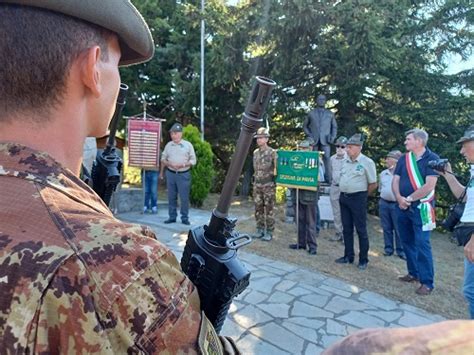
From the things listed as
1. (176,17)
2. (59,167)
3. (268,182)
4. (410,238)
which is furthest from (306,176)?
(176,17)

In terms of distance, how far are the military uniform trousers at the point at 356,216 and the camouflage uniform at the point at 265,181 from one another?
1481mm

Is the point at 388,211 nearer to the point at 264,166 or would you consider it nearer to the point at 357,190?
the point at 357,190

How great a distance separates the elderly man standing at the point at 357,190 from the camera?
555cm

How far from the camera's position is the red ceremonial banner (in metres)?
8.47

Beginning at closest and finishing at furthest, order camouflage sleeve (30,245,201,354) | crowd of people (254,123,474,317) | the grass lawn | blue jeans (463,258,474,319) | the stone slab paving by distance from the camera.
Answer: camouflage sleeve (30,245,201,354) → blue jeans (463,258,474,319) → the stone slab paving → crowd of people (254,123,474,317) → the grass lawn

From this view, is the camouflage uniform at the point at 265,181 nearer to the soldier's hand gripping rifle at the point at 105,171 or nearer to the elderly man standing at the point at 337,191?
the elderly man standing at the point at 337,191

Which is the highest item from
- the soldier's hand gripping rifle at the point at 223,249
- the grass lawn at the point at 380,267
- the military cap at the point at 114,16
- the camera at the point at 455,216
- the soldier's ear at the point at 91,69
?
the military cap at the point at 114,16

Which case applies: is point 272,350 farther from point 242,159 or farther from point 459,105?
point 459,105

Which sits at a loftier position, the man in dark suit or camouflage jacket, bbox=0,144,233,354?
the man in dark suit

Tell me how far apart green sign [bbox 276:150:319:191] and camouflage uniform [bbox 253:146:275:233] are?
154 millimetres

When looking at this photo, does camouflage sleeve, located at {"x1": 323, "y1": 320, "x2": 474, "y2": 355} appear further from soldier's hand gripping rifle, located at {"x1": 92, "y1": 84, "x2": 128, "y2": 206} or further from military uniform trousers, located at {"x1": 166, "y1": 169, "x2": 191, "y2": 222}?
military uniform trousers, located at {"x1": 166, "y1": 169, "x2": 191, "y2": 222}

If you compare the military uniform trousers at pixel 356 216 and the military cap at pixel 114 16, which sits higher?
the military cap at pixel 114 16

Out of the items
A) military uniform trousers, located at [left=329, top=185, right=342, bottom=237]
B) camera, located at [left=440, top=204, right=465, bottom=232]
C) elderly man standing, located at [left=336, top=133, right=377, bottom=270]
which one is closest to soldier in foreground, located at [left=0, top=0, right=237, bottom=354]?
camera, located at [left=440, top=204, right=465, bottom=232]

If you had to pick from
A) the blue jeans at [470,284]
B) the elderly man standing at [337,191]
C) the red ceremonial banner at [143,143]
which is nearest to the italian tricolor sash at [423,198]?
the blue jeans at [470,284]
